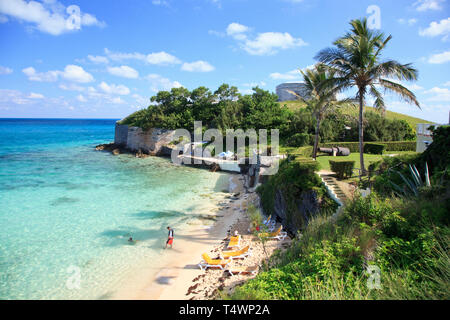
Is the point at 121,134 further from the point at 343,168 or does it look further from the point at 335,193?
the point at 335,193

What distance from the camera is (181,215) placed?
57.5 feet

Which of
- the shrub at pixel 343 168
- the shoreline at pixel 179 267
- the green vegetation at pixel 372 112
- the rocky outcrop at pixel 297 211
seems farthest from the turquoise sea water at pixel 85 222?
the green vegetation at pixel 372 112

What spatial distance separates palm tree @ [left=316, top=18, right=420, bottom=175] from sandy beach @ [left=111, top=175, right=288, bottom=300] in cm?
789

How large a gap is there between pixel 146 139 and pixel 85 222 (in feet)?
111

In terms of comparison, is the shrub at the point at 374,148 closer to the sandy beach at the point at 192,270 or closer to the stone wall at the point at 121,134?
the sandy beach at the point at 192,270

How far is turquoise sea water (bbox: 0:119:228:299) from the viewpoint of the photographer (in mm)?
10531

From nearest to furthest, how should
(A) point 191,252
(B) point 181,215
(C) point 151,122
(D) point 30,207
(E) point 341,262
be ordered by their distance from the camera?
(E) point 341,262, (A) point 191,252, (B) point 181,215, (D) point 30,207, (C) point 151,122

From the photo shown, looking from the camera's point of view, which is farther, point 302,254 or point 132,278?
point 132,278

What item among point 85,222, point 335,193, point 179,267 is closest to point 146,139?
point 85,222

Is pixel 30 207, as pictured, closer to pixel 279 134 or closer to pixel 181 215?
pixel 181 215

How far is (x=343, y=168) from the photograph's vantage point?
14.5 metres

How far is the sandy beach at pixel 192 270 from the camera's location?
9.61m
